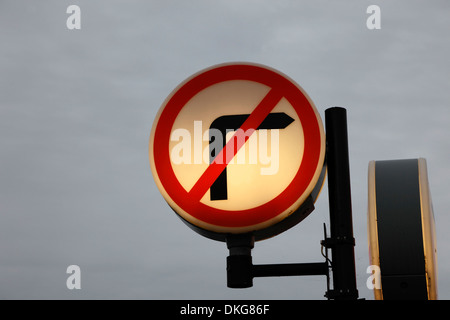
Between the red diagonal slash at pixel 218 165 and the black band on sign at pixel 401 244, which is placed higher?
the red diagonal slash at pixel 218 165

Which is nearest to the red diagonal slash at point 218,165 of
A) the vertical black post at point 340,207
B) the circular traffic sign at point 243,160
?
the circular traffic sign at point 243,160

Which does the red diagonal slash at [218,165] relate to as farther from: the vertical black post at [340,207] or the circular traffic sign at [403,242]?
the circular traffic sign at [403,242]

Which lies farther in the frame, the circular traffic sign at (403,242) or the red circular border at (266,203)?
the circular traffic sign at (403,242)

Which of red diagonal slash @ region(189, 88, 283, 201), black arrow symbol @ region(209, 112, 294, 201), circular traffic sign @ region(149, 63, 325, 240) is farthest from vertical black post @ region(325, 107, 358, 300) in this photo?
red diagonal slash @ region(189, 88, 283, 201)

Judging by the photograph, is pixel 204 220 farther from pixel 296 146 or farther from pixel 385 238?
pixel 385 238

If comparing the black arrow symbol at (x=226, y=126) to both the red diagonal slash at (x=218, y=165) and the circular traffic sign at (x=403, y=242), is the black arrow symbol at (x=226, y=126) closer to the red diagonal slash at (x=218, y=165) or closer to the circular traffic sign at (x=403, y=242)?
the red diagonal slash at (x=218, y=165)

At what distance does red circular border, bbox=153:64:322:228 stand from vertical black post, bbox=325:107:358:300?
15 cm

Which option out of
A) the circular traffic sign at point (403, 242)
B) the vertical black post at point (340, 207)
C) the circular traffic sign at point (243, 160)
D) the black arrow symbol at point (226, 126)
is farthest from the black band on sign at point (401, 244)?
the black arrow symbol at point (226, 126)

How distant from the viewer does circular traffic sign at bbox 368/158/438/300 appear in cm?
310

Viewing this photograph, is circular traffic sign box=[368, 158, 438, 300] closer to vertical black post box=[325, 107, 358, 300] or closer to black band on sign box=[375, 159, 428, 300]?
black band on sign box=[375, 159, 428, 300]

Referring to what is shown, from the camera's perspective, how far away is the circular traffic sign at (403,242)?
3.10 metres

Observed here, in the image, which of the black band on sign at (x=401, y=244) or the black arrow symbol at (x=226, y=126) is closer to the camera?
the black arrow symbol at (x=226, y=126)

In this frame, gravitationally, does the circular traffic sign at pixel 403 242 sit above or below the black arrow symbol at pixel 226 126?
below

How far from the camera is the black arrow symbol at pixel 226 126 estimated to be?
288 centimetres
